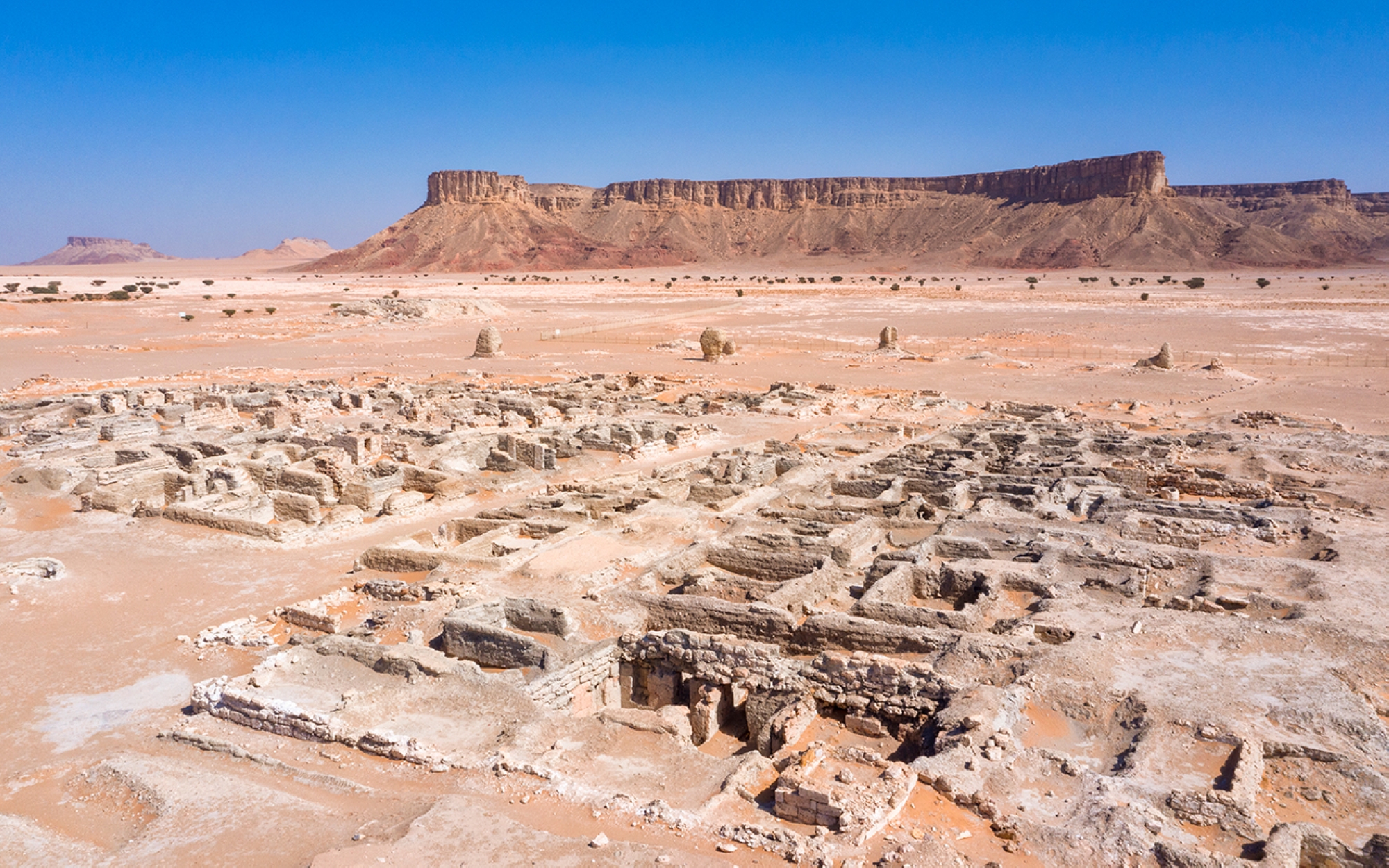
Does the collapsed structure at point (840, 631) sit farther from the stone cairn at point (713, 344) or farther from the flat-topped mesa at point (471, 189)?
the flat-topped mesa at point (471, 189)

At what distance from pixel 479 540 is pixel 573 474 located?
5.35m

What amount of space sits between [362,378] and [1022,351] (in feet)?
97.9

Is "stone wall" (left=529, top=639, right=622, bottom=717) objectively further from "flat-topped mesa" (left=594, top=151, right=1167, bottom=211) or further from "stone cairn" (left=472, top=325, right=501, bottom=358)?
"flat-topped mesa" (left=594, top=151, right=1167, bottom=211)

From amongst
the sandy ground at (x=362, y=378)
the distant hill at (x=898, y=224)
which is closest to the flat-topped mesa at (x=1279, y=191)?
the distant hill at (x=898, y=224)

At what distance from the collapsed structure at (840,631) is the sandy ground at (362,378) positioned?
0.62 m

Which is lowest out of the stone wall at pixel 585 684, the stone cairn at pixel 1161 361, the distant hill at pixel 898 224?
the stone wall at pixel 585 684

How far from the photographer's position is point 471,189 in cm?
14288

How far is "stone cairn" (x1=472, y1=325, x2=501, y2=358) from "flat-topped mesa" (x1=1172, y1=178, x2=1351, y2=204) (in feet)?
425

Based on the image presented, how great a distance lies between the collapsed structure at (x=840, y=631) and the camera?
6.88 m

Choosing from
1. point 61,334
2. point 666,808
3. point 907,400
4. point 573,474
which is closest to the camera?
point 666,808

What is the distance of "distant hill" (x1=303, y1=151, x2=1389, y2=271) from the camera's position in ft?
363

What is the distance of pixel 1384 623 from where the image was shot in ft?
31.9

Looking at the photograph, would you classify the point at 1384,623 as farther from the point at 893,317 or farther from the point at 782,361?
the point at 893,317

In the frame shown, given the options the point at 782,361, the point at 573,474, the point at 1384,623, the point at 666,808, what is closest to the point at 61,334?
the point at 782,361
